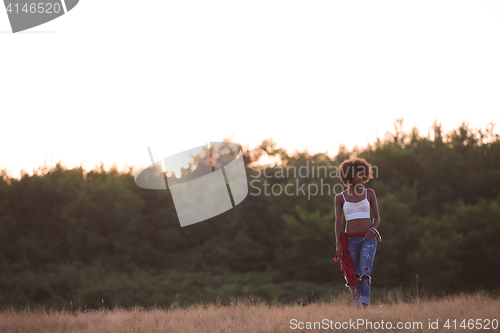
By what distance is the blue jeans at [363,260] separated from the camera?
4.65 m

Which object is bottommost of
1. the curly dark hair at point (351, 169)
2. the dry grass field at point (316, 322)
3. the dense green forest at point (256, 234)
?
the dense green forest at point (256, 234)

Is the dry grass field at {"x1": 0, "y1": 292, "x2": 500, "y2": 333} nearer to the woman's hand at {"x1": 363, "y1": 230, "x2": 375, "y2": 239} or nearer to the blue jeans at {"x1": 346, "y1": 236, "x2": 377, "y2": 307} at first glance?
the blue jeans at {"x1": 346, "y1": 236, "x2": 377, "y2": 307}

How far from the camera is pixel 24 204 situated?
95.3 feet

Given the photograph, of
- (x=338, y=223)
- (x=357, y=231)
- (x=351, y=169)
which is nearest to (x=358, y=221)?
(x=357, y=231)

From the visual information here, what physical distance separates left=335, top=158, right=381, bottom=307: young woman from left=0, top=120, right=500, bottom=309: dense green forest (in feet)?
59.3

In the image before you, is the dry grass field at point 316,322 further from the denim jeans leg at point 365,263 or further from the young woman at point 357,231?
the young woman at point 357,231

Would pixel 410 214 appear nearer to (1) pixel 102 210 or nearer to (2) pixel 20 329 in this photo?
(1) pixel 102 210

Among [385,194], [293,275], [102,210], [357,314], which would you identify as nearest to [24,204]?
[102,210]

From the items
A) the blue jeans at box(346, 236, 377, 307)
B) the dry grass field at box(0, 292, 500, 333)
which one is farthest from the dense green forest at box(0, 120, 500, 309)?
the blue jeans at box(346, 236, 377, 307)

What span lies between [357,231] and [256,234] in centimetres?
2254

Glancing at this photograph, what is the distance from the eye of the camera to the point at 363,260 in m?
4.66

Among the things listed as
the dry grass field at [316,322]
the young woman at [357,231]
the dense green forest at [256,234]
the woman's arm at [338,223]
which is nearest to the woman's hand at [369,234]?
the young woman at [357,231]

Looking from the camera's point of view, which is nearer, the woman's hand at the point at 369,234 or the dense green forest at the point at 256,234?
the woman's hand at the point at 369,234

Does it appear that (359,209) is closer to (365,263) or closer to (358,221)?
(358,221)
